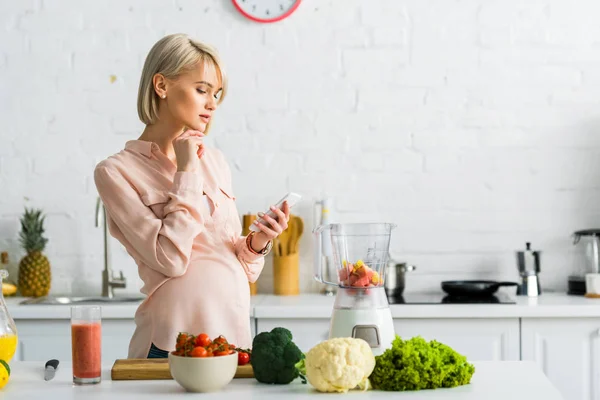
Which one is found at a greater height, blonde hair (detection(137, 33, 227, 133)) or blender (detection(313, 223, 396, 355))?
blonde hair (detection(137, 33, 227, 133))

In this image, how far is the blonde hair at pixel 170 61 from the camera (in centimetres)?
212

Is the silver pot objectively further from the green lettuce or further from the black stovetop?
the green lettuce

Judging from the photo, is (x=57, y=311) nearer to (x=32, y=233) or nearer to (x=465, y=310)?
(x=32, y=233)

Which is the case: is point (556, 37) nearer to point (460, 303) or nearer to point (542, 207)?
point (542, 207)

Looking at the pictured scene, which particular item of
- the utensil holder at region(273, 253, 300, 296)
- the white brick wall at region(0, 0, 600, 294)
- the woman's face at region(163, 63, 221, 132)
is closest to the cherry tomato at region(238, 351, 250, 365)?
the woman's face at region(163, 63, 221, 132)

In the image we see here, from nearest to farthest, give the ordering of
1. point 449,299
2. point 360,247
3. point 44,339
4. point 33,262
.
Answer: point 360,247 < point 44,339 < point 449,299 < point 33,262

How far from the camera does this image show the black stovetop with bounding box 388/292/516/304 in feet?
10.3

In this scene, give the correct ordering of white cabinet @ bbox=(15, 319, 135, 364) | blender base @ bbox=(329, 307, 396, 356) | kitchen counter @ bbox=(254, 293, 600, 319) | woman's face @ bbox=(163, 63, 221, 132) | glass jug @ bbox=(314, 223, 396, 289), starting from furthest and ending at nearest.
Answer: white cabinet @ bbox=(15, 319, 135, 364) → kitchen counter @ bbox=(254, 293, 600, 319) → woman's face @ bbox=(163, 63, 221, 132) → glass jug @ bbox=(314, 223, 396, 289) → blender base @ bbox=(329, 307, 396, 356)

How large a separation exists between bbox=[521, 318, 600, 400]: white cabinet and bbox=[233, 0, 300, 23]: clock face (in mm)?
1677

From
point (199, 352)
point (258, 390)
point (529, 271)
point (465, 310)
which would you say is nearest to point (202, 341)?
point (199, 352)

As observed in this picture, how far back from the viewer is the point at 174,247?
1.97 m

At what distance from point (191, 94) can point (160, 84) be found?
0.09m

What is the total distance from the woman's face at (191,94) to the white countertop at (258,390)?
71cm

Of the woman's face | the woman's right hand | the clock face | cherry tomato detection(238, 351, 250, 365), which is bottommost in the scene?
cherry tomato detection(238, 351, 250, 365)
